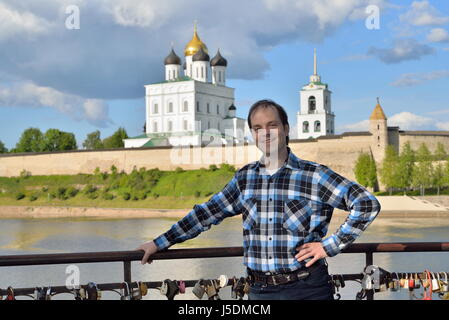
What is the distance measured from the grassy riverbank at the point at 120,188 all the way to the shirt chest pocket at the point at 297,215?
3038cm

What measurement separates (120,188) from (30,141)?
61.2ft

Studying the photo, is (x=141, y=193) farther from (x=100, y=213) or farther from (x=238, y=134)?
(x=238, y=134)

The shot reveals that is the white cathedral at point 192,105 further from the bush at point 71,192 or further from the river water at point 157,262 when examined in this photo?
the river water at point 157,262

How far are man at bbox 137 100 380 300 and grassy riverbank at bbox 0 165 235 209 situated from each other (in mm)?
30306

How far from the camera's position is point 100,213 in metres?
34.8

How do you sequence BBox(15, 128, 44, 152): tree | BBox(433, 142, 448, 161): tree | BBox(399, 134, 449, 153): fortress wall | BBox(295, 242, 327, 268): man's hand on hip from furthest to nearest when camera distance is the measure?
1. BBox(15, 128, 44, 152): tree
2. BBox(399, 134, 449, 153): fortress wall
3. BBox(433, 142, 448, 161): tree
4. BBox(295, 242, 327, 268): man's hand on hip

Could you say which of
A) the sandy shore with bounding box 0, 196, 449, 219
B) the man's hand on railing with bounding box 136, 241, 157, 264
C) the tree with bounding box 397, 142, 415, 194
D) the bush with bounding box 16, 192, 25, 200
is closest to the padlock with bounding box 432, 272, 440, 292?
the man's hand on railing with bounding box 136, 241, 157, 264

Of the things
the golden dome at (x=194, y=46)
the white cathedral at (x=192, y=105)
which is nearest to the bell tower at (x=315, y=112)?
the white cathedral at (x=192, y=105)

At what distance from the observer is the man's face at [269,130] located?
2.13m

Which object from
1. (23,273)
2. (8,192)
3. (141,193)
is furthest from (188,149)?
(23,273)

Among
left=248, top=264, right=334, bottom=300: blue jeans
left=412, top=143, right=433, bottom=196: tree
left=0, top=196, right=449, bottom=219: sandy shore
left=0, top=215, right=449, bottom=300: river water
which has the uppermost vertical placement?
left=412, top=143, right=433, bottom=196: tree

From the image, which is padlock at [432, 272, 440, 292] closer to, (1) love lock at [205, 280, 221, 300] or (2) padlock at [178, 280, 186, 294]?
(1) love lock at [205, 280, 221, 300]

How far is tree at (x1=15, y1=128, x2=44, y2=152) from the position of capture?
5287 centimetres
